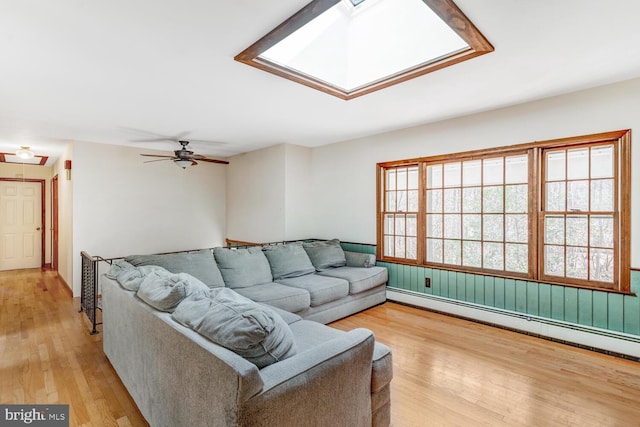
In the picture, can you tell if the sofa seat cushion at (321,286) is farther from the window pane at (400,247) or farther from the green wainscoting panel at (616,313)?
the green wainscoting panel at (616,313)

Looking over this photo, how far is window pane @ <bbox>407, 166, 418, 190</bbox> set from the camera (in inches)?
177

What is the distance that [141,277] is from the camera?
2.33 meters

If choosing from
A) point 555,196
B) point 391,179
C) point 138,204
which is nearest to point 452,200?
point 391,179

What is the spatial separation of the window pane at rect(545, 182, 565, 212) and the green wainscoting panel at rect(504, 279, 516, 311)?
0.91 metres

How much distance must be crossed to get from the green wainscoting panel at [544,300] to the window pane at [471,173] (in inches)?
53.4

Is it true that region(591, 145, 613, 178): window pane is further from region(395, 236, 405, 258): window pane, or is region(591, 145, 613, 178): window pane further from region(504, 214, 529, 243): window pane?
region(395, 236, 405, 258): window pane

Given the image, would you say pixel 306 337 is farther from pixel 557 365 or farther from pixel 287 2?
pixel 557 365

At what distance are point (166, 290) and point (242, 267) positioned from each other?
1770 mm

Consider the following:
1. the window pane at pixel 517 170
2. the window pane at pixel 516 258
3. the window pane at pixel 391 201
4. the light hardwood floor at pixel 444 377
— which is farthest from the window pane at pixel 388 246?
the window pane at pixel 517 170

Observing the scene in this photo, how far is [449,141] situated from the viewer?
4023mm

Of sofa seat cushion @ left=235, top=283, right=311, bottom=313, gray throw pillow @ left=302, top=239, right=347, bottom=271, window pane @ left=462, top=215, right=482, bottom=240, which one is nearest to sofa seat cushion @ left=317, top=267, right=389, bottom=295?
gray throw pillow @ left=302, top=239, right=347, bottom=271

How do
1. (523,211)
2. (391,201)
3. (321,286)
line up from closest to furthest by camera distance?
(523,211)
(321,286)
(391,201)

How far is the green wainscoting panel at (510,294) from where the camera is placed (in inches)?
139

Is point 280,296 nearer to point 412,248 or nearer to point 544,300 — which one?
point 412,248
